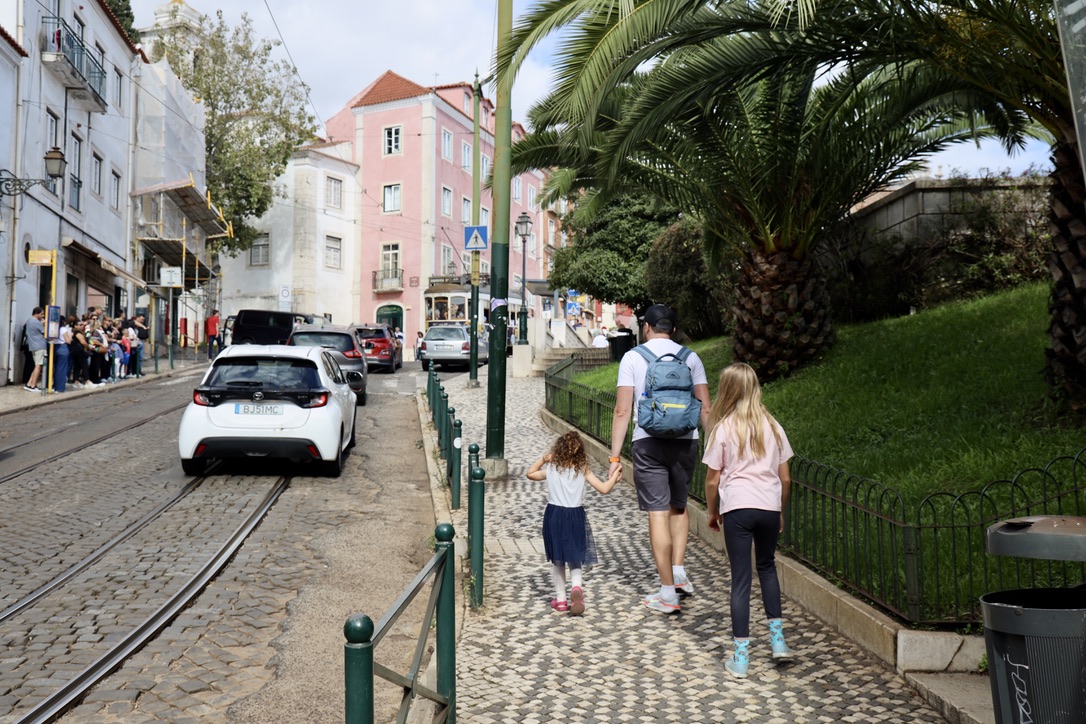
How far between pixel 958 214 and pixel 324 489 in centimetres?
974

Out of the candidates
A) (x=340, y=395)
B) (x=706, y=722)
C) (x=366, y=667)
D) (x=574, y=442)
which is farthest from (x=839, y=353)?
(x=366, y=667)

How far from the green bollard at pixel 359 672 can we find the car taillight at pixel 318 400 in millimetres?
8768

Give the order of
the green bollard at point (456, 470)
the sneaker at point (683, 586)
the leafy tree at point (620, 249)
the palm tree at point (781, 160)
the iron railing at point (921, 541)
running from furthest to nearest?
the leafy tree at point (620, 249)
the palm tree at point (781, 160)
the green bollard at point (456, 470)
the sneaker at point (683, 586)
the iron railing at point (921, 541)

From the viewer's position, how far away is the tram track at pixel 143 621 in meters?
4.66

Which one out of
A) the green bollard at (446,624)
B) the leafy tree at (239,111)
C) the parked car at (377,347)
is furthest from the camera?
the leafy tree at (239,111)

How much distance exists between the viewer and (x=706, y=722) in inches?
179

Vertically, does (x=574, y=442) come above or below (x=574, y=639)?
above

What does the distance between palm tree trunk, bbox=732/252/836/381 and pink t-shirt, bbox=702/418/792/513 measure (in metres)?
7.45

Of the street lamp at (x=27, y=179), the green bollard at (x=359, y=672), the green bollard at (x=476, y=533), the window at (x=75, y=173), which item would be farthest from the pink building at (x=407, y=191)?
the green bollard at (x=359, y=672)

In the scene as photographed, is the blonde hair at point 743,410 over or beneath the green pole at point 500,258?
beneath

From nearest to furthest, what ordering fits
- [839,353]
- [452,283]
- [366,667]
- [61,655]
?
[366,667], [61,655], [839,353], [452,283]

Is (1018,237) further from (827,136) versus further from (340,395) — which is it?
(340,395)

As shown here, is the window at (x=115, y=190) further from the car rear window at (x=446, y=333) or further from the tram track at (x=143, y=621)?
the tram track at (x=143, y=621)

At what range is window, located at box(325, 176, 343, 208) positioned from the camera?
51750 millimetres
